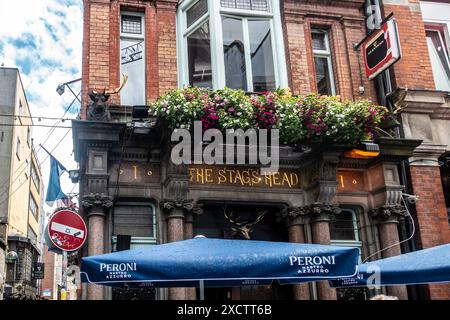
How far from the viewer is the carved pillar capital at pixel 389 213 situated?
448 inches

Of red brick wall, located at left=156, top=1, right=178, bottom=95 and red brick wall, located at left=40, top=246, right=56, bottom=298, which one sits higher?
red brick wall, located at left=40, top=246, right=56, bottom=298

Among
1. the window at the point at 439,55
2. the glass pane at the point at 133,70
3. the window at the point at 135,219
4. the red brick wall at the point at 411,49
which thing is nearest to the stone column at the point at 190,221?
the window at the point at 135,219

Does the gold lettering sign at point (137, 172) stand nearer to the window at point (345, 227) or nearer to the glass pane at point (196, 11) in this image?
the glass pane at point (196, 11)

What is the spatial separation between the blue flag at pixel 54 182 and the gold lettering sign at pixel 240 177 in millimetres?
2835

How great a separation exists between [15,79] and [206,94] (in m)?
34.7

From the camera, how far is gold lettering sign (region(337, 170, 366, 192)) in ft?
38.6

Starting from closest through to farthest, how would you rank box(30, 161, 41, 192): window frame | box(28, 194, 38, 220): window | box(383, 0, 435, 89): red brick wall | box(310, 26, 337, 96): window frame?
box(383, 0, 435, 89): red brick wall
box(310, 26, 337, 96): window frame
box(28, 194, 38, 220): window
box(30, 161, 41, 192): window frame

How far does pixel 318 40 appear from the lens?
13.5 m

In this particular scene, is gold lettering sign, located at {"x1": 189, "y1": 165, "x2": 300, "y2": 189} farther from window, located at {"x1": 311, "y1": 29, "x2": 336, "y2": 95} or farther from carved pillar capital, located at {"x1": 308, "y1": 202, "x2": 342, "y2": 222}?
window, located at {"x1": 311, "y1": 29, "x2": 336, "y2": 95}

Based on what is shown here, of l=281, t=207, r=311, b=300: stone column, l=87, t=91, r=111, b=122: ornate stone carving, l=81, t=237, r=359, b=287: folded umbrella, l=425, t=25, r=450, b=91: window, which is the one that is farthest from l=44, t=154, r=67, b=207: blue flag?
l=425, t=25, r=450, b=91: window

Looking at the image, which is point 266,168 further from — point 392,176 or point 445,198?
point 445,198

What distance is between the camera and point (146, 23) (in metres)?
12.1

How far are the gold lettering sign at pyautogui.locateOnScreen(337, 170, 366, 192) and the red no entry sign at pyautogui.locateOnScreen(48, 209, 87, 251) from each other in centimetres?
573

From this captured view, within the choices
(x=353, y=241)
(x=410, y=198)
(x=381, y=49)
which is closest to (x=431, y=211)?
(x=410, y=198)
